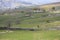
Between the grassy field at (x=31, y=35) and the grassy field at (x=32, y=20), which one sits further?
the grassy field at (x=32, y=20)

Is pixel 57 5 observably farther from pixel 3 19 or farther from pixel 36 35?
pixel 3 19

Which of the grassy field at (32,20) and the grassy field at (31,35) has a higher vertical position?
the grassy field at (32,20)

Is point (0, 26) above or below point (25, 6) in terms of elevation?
below

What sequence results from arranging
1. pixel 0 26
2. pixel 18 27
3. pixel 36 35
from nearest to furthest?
1. pixel 36 35
2. pixel 18 27
3. pixel 0 26

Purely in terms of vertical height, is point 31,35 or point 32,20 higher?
point 32,20

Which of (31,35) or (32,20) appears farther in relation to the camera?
(32,20)

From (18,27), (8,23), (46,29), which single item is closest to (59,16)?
(46,29)

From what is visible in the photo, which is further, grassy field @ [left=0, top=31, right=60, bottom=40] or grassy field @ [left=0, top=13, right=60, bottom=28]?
grassy field @ [left=0, top=13, right=60, bottom=28]

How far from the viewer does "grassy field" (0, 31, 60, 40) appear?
7477 mm

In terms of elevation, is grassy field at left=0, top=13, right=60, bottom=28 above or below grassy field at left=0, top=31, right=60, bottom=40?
above

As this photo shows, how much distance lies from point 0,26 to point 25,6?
203 centimetres

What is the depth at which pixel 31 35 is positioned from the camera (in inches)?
307

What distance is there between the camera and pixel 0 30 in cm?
877

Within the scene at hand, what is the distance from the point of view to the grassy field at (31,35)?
7477 millimetres
